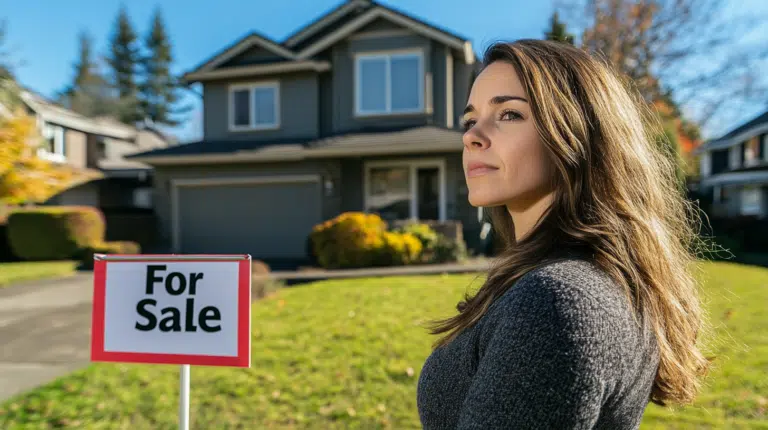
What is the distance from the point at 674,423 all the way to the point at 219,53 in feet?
51.6

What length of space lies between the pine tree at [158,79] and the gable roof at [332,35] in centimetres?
3942

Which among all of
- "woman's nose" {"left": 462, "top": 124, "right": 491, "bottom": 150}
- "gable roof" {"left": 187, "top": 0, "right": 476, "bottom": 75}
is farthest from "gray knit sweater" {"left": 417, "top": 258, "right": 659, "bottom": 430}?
"gable roof" {"left": 187, "top": 0, "right": 476, "bottom": 75}

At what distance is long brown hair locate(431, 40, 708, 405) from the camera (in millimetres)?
1124

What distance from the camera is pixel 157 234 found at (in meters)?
15.8

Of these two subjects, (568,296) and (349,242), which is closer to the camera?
(568,296)

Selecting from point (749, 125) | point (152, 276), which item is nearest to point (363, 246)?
point (152, 276)

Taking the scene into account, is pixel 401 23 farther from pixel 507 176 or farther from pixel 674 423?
pixel 507 176

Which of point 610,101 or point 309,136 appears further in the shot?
point 309,136

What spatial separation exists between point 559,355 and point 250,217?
14.8 meters

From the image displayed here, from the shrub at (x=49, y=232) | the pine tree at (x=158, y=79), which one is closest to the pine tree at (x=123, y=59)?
the pine tree at (x=158, y=79)

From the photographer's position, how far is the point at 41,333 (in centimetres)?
623

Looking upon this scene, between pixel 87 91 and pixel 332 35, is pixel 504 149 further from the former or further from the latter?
pixel 87 91

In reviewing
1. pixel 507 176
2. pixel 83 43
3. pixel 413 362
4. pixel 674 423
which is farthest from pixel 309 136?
pixel 83 43

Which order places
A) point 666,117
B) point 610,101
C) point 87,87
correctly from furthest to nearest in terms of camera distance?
point 87,87
point 666,117
point 610,101
